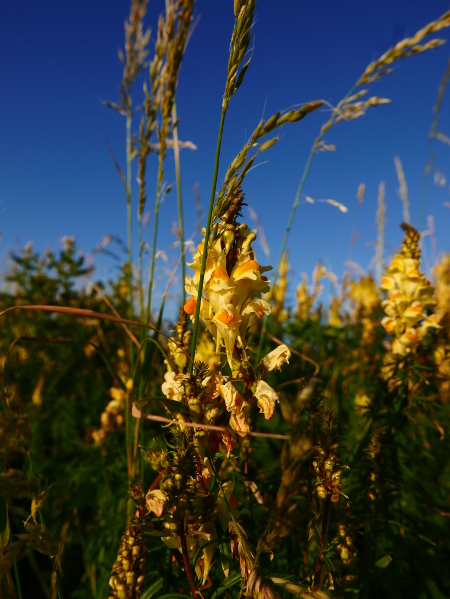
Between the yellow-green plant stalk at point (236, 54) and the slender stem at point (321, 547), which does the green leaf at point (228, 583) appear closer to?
the slender stem at point (321, 547)

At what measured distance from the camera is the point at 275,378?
3.28m

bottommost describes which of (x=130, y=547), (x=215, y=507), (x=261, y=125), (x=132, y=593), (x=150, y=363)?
(x=132, y=593)

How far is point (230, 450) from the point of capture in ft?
3.00

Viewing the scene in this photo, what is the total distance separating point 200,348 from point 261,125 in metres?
1.88

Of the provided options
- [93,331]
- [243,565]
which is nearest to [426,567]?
[243,565]

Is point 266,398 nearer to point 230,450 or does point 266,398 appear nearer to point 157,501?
point 230,450

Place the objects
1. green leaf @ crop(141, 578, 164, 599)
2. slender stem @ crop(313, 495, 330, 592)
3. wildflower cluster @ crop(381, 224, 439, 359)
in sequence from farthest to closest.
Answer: wildflower cluster @ crop(381, 224, 439, 359)
green leaf @ crop(141, 578, 164, 599)
slender stem @ crop(313, 495, 330, 592)

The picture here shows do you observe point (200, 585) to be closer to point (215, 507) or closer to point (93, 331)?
point (215, 507)

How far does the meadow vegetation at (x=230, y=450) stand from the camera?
843 mm

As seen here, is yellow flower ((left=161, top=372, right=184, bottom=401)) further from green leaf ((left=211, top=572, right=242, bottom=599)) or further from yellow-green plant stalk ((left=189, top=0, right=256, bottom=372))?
green leaf ((left=211, top=572, right=242, bottom=599))

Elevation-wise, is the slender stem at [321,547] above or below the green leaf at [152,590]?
above

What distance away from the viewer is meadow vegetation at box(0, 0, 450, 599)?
0.84 meters

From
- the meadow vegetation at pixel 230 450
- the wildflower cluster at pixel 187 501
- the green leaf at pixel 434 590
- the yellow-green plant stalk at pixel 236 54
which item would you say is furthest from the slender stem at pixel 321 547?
the green leaf at pixel 434 590

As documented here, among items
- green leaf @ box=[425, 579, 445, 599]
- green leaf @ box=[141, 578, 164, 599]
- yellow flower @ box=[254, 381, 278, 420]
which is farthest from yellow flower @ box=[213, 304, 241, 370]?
green leaf @ box=[425, 579, 445, 599]
